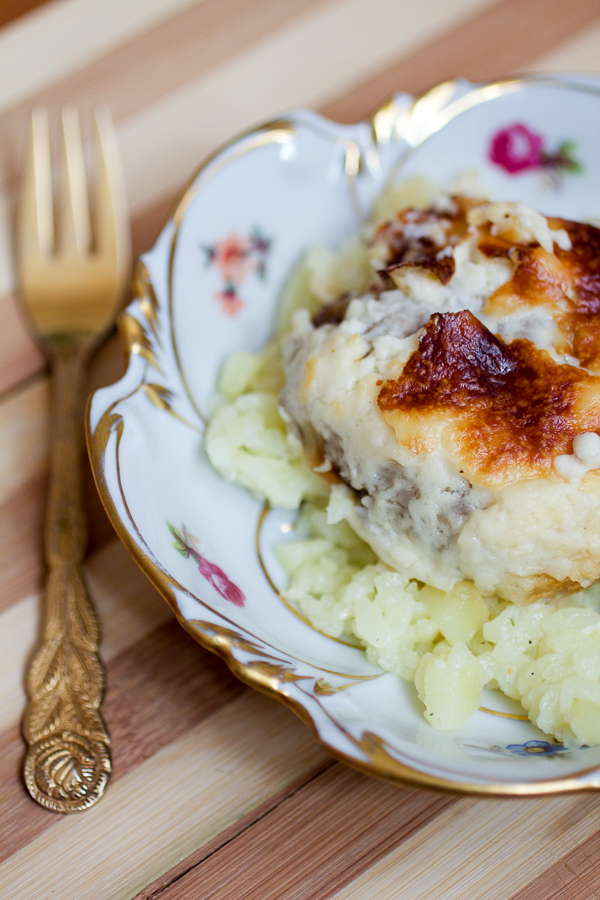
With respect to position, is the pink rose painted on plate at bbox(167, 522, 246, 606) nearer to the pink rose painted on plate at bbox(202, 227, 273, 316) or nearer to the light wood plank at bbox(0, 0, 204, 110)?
the pink rose painted on plate at bbox(202, 227, 273, 316)

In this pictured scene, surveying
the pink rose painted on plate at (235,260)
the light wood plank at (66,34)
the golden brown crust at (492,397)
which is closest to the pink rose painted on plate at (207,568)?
the golden brown crust at (492,397)

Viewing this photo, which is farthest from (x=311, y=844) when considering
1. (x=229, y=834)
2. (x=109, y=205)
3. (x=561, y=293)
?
(x=109, y=205)

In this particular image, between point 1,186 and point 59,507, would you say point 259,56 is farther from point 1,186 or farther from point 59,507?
point 59,507

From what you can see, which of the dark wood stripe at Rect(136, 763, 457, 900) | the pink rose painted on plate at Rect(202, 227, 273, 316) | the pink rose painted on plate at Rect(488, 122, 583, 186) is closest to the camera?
the dark wood stripe at Rect(136, 763, 457, 900)

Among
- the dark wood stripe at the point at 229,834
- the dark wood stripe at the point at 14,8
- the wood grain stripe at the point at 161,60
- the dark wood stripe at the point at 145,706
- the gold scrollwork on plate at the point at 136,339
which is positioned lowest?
the dark wood stripe at the point at 229,834

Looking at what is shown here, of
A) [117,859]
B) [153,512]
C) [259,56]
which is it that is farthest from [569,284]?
[259,56]

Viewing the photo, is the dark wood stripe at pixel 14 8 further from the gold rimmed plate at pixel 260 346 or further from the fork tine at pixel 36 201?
the gold rimmed plate at pixel 260 346

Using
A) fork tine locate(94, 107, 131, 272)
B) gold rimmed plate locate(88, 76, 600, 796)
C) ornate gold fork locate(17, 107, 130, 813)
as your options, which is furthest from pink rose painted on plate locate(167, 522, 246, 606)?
fork tine locate(94, 107, 131, 272)
